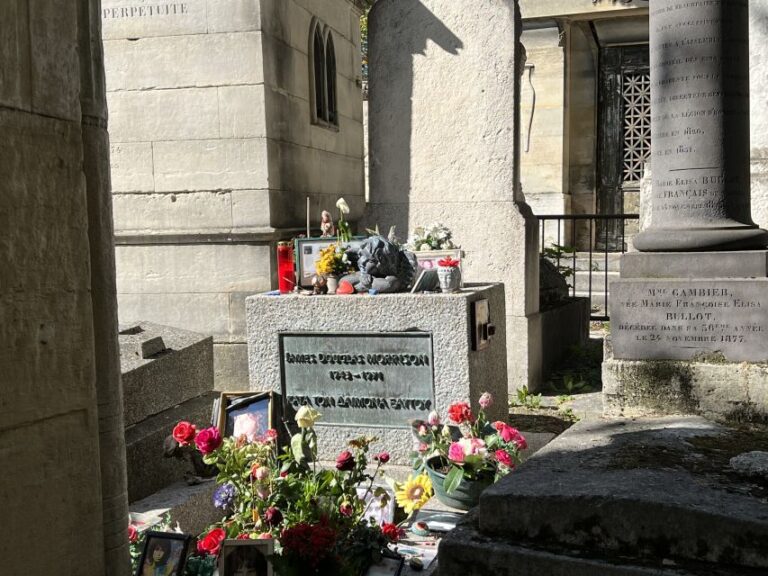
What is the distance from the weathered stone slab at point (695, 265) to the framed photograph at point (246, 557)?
346 cm

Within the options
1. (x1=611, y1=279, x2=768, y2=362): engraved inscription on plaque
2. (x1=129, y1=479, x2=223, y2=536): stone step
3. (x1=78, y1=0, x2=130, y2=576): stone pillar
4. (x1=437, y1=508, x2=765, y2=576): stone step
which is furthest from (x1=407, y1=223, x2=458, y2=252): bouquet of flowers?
(x1=78, y1=0, x2=130, y2=576): stone pillar

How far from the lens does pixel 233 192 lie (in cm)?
767

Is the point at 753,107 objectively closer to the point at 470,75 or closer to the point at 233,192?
the point at 470,75

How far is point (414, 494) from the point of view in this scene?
15.2 feet

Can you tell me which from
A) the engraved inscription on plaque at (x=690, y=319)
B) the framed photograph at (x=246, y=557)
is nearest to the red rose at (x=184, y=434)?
the framed photograph at (x=246, y=557)

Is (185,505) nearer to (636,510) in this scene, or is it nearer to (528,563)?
(528,563)

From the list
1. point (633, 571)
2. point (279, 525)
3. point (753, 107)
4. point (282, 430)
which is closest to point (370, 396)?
point (282, 430)

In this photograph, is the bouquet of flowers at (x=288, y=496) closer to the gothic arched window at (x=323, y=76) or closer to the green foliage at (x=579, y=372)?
the green foliage at (x=579, y=372)

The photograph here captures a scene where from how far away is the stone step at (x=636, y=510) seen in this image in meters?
2.68

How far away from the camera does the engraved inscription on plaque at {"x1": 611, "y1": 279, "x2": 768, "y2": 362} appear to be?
559cm

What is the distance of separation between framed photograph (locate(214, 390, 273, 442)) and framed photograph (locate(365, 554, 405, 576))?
162cm

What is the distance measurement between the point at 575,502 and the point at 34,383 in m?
1.72

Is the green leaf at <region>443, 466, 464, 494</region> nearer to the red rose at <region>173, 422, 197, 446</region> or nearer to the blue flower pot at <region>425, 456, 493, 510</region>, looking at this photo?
the blue flower pot at <region>425, 456, 493, 510</region>

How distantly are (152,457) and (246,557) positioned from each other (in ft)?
5.21
